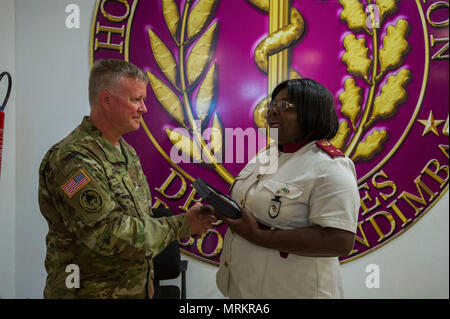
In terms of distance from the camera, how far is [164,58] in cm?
234

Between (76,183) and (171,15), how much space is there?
5.36 feet

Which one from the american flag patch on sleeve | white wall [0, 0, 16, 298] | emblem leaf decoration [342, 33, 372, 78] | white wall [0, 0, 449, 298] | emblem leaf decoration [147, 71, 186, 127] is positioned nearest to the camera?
the american flag patch on sleeve

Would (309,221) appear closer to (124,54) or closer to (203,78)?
(203,78)

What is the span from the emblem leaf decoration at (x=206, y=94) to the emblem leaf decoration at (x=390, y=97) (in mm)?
1192

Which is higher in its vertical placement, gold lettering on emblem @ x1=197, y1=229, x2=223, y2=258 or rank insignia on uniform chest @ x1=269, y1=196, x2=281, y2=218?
rank insignia on uniform chest @ x1=269, y1=196, x2=281, y2=218

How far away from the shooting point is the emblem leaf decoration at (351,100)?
2.46m

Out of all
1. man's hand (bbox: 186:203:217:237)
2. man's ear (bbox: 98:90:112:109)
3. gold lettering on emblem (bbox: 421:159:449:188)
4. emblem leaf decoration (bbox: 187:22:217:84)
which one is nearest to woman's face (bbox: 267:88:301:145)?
man's hand (bbox: 186:203:217:237)

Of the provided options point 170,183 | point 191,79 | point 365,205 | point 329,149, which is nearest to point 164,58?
point 191,79

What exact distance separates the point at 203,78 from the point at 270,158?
45.9 inches

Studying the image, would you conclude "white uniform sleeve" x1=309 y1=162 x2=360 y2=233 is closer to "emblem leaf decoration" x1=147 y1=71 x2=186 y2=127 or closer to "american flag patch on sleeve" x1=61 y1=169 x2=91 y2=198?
"american flag patch on sleeve" x1=61 y1=169 x2=91 y2=198

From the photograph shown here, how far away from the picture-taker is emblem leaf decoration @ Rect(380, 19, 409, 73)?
246 cm

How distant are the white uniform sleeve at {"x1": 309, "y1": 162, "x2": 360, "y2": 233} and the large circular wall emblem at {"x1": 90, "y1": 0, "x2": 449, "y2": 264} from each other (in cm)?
125
